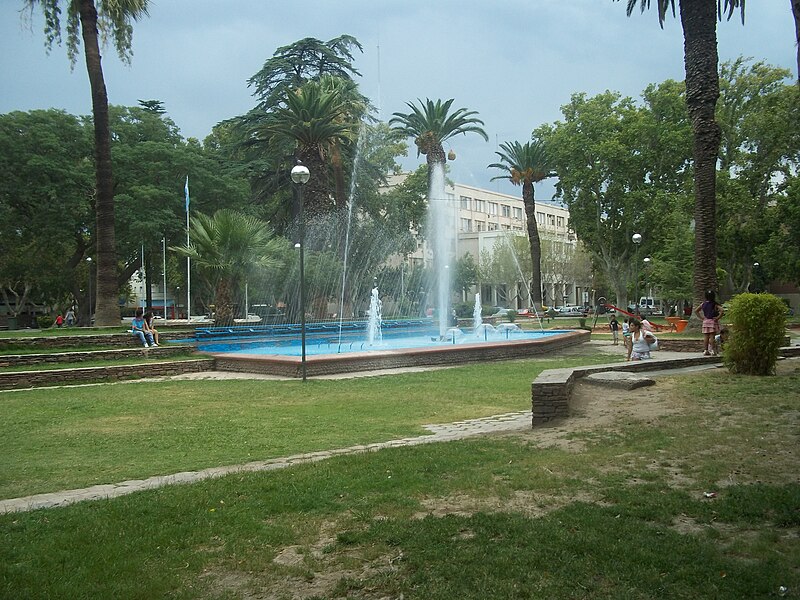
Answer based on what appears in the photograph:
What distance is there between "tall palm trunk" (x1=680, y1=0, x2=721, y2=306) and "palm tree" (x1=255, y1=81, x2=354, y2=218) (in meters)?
19.6

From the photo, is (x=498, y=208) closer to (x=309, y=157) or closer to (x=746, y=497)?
A: (x=309, y=157)

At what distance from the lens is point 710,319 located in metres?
14.1

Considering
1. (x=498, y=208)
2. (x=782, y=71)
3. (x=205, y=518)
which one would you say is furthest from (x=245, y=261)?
(x=498, y=208)

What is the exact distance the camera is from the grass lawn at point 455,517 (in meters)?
3.56

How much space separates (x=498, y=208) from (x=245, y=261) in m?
65.5

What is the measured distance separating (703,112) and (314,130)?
20.5 m

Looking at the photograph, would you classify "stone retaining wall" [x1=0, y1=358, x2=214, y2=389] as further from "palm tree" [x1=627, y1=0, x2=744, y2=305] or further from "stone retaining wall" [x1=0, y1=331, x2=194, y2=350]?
"palm tree" [x1=627, y1=0, x2=744, y2=305]

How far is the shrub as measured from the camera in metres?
10.3

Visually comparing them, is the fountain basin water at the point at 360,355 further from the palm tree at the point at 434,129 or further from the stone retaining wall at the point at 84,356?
the palm tree at the point at 434,129

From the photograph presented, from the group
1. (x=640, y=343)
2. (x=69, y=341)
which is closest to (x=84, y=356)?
(x=69, y=341)

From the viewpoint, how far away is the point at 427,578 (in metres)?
3.57

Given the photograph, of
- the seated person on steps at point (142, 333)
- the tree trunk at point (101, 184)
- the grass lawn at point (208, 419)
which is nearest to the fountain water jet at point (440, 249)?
the seated person on steps at point (142, 333)

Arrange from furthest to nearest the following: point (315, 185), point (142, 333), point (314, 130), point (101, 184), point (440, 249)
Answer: point (315, 185) < point (314, 130) < point (440, 249) < point (101, 184) < point (142, 333)

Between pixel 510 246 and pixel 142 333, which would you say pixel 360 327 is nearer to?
pixel 142 333
